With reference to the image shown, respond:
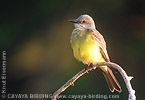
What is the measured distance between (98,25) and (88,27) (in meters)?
2.18

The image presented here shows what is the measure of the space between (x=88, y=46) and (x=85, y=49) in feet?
0.27

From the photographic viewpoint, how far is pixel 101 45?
3.43 m

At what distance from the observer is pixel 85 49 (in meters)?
3.19

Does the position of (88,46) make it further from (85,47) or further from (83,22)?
(83,22)

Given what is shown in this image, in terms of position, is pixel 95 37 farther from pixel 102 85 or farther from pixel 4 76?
pixel 4 76

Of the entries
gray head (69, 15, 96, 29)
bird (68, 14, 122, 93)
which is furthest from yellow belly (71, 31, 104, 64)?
gray head (69, 15, 96, 29)

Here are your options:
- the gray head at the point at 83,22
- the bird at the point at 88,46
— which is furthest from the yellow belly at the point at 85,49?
the gray head at the point at 83,22

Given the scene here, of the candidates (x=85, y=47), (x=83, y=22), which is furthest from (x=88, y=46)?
(x=83, y=22)

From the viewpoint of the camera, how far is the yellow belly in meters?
3.20

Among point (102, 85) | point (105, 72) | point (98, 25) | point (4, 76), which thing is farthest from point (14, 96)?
point (105, 72)

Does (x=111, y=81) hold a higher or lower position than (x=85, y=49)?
lower

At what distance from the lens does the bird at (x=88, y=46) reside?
322cm

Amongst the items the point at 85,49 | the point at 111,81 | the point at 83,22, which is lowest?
the point at 111,81

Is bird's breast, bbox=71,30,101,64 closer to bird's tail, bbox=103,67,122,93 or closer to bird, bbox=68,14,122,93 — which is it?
bird, bbox=68,14,122,93
